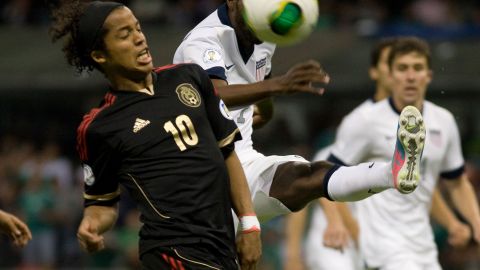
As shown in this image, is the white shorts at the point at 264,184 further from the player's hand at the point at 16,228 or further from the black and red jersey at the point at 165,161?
the player's hand at the point at 16,228

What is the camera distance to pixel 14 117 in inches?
773

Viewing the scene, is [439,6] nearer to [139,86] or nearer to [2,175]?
[2,175]

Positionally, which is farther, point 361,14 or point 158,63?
point 361,14

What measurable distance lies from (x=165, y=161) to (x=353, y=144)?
2.75 metres

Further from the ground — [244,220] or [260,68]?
[260,68]

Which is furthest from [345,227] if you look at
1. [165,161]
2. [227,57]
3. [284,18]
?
[165,161]

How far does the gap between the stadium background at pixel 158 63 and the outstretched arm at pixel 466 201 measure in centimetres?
504

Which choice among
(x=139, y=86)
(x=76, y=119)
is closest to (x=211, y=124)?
(x=139, y=86)

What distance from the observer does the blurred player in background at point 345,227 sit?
27.6 ft

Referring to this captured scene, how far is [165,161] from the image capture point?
19.5 ft

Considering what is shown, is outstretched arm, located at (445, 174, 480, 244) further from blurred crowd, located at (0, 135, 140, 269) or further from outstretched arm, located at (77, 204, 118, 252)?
blurred crowd, located at (0, 135, 140, 269)

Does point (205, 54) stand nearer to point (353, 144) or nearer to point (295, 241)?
A: point (353, 144)

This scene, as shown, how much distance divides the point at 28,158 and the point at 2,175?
526mm

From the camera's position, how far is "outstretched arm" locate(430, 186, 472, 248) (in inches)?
336
